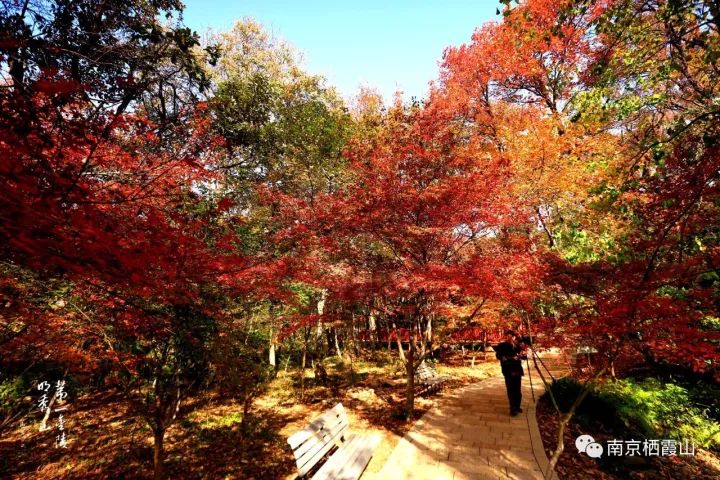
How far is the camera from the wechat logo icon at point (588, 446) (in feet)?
19.3

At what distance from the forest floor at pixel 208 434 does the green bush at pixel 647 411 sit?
3409 mm

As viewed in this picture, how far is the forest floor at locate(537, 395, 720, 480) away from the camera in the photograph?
215 inches

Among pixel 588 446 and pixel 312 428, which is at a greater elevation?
pixel 312 428

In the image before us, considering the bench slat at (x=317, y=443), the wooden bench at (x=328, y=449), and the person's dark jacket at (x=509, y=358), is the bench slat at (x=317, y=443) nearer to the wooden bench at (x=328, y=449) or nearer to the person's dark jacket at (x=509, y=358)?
the wooden bench at (x=328, y=449)

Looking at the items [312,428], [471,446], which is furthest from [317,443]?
[471,446]

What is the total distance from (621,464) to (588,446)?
50cm

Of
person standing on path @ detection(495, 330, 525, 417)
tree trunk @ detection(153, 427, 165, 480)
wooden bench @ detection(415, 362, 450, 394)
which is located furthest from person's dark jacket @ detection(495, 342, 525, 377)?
tree trunk @ detection(153, 427, 165, 480)

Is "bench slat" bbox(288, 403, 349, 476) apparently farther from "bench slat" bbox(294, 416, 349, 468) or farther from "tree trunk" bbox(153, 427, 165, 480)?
"tree trunk" bbox(153, 427, 165, 480)

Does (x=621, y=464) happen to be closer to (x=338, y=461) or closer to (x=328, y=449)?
(x=338, y=461)

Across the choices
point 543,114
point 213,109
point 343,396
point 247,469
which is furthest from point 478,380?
point 213,109

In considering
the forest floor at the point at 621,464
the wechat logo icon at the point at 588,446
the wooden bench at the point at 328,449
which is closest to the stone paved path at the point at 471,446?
the forest floor at the point at 621,464

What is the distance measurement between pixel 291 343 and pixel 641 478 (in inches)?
498

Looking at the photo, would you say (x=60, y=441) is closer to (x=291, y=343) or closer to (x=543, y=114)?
(x=291, y=343)

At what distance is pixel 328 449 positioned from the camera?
5.04m
